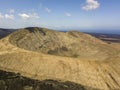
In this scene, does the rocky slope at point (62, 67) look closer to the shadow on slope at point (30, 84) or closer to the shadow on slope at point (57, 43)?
the shadow on slope at point (30, 84)

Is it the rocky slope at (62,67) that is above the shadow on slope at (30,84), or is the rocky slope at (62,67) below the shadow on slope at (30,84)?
above

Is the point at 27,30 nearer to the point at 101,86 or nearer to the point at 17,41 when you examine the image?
the point at 17,41

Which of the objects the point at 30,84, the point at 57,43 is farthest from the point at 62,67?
the point at 57,43

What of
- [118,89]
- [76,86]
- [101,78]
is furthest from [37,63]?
[118,89]

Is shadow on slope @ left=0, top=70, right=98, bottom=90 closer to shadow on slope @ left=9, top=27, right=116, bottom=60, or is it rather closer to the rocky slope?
the rocky slope

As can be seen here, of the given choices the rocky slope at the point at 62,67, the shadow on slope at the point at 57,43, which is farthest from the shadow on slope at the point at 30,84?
the shadow on slope at the point at 57,43

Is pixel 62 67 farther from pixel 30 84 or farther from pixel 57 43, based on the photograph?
pixel 57 43

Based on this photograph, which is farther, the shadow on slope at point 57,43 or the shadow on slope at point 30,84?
the shadow on slope at point 57,43

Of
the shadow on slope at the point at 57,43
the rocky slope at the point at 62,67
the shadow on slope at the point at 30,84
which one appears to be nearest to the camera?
the shadow on slope at the point at 30,84

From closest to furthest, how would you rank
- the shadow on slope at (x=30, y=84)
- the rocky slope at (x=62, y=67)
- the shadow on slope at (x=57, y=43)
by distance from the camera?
the shadow on slope at (x=30, y=84), the rocky slope at (x=62, y=67), the shadow on slope at (x=57, y=43)

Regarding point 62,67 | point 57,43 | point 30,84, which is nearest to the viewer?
point 30,84

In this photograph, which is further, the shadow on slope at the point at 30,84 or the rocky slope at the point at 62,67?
the rocky slope at the point at 62,67
